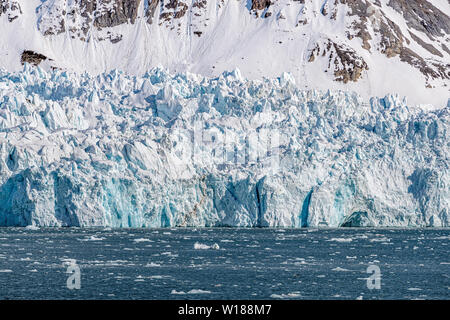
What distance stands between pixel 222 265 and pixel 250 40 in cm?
6403

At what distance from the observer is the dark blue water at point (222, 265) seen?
25.7 m

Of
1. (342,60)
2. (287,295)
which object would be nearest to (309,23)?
(342,60)

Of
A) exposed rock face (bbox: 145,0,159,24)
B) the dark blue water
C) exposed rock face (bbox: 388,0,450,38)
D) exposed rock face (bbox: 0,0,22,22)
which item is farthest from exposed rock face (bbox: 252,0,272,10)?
the dark blue water

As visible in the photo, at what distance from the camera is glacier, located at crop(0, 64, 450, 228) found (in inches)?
1845

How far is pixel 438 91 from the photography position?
293 ft

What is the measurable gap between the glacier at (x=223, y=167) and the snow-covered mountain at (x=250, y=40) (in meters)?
31.2

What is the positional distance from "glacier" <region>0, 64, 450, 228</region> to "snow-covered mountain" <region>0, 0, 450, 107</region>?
3124 cm

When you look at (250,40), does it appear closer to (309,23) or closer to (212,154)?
(309,23)

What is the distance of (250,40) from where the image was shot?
94.2 metres

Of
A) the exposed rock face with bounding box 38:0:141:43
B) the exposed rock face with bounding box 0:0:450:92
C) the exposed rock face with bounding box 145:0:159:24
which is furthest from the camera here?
the exposed rock face with bounding box 145:0:159:24

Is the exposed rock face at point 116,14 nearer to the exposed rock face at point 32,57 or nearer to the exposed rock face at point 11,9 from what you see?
the exposed rock face at point 11,9

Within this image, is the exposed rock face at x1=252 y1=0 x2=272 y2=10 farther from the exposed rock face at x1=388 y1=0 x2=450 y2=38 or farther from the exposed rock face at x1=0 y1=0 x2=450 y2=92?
the exposed rock face at x1=388 y1=0 x2=450 y2=38

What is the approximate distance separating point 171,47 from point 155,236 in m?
52.5
